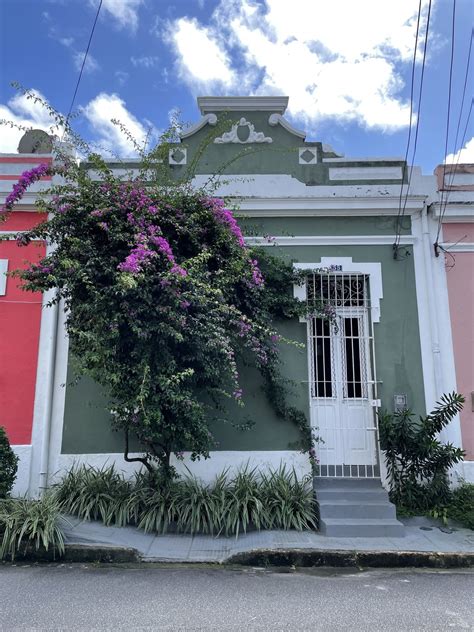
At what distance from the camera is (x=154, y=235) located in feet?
16.9

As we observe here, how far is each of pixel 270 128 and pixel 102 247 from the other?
3.50m

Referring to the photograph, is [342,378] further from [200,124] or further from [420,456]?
[200,124]

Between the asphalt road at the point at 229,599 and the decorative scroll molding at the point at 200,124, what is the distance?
19.5 ft

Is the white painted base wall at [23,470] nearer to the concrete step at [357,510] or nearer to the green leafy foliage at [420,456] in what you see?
the concrete step at [357,510]

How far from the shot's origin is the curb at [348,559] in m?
4.63

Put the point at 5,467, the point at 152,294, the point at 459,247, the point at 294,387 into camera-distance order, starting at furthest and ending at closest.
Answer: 1. the point at 459,247
2. the point at 294,387
3. the point at 5,467
4. the point at 152,294

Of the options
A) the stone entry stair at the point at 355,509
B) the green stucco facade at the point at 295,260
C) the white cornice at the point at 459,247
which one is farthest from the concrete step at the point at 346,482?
the white cornice at the point at 459,247

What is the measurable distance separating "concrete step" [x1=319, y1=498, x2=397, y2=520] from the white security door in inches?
28.5

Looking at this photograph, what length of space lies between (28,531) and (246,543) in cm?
229

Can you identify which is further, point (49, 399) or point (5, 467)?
point (49, 399)

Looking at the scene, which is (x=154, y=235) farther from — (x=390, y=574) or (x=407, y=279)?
(x=390, y=574)

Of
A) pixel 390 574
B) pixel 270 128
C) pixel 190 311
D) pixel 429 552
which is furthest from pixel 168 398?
pixel 270 128

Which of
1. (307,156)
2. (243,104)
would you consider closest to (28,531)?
(307,156)

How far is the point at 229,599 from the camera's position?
3.83 m
